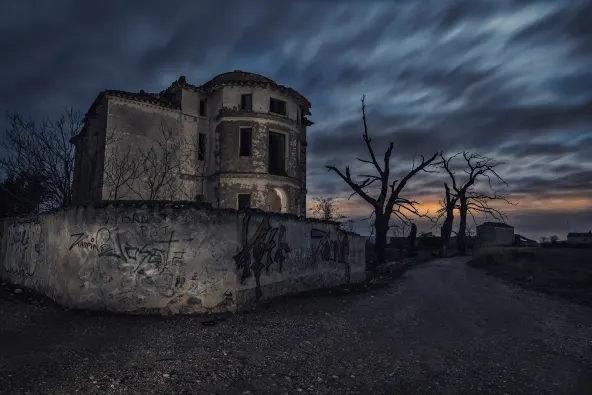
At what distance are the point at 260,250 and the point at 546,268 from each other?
15496mm

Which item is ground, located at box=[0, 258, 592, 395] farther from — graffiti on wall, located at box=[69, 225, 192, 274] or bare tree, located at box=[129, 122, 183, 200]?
bare tree, located at box=[129, 122, 183, 200]

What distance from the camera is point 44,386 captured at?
4613 mm

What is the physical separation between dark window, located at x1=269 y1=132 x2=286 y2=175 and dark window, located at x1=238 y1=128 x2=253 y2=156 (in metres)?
1.44

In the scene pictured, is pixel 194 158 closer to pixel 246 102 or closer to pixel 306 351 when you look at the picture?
pixel 246 102

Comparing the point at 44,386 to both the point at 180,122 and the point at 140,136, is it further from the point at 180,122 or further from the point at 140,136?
the point at 180,122

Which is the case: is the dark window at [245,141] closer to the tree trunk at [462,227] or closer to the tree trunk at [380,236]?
the tree trunk at [380,236]

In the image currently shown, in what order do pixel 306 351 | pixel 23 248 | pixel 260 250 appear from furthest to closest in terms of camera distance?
pixel 23 248, pixel 260 250, pixel 306 351

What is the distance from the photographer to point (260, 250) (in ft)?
33.8

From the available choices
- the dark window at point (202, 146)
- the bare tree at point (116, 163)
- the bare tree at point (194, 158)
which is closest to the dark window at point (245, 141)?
the bare tree at point (194, 158)

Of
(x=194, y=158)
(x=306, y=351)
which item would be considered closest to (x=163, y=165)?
(x=194, y=158)

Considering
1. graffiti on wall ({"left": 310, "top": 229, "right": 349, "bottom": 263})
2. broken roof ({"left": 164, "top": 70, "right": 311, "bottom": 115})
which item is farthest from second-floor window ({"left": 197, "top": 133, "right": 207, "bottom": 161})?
graffiti on wall ({"left": 310, "top": 229, "right": 349, "bottom": 263})

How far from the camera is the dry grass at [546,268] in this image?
13430mm

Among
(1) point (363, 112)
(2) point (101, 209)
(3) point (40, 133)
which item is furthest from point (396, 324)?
(1) point (363, 112)

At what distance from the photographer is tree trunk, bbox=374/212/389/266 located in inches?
928
